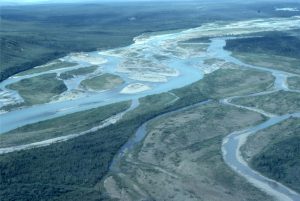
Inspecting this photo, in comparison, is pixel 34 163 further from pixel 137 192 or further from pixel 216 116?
pixel 216 116

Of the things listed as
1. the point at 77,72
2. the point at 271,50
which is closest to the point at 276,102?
the point at 77,72

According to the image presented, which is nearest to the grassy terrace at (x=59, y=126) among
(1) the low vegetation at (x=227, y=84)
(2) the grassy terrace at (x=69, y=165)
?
(2) the grassy terrace at (x=69, y=165)

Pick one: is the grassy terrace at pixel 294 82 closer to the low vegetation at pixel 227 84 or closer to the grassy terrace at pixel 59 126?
the low vegetation at pixel 227 84

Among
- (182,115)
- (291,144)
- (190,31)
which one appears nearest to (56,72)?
(182,115)

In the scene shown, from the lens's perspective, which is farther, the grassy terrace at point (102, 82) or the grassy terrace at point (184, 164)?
the grassy terrace at point (102, 82)

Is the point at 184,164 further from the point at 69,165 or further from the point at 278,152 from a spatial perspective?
the point at 69,165

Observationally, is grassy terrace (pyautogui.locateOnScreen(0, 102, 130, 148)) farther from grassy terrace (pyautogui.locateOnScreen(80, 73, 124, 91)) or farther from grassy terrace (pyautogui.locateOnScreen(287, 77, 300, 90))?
grassy terrace (pyautogui.locateOnScreen(287, 77, 300, 90))
